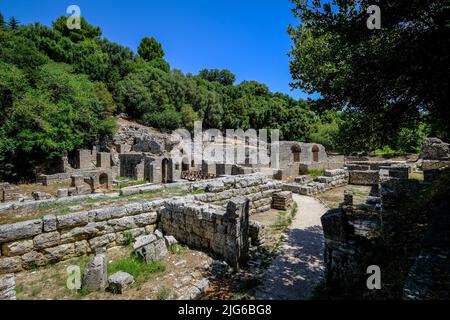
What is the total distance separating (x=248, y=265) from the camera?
5.58 metres

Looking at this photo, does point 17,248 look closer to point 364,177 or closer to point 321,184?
point 321,184

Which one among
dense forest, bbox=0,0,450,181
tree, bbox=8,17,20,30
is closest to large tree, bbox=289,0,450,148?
dense forest, bbox=0,0,450,181

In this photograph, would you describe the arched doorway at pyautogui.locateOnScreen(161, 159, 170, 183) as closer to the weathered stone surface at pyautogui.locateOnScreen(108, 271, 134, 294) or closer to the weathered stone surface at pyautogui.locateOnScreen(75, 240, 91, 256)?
the weathered stone surface at pyautogui.locateOnScreen(75, 240, 91, 256)

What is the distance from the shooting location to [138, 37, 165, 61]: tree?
58.9 metres

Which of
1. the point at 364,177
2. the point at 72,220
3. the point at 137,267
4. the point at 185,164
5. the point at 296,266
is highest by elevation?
the point at 185,164

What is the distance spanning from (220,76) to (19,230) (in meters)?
77.3

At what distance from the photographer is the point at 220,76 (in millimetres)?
76500

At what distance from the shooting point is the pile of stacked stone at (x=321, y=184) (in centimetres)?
1318

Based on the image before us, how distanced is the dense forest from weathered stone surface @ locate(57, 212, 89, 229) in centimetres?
634

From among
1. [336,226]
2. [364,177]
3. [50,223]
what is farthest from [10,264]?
[364,177]

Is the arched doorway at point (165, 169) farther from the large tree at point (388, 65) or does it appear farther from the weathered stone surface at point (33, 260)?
the large tree at point (388, 65)

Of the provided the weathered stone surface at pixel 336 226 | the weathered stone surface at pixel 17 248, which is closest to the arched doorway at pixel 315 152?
the weathered stone surface at pixel 336 226

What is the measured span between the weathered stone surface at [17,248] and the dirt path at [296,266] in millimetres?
4987
